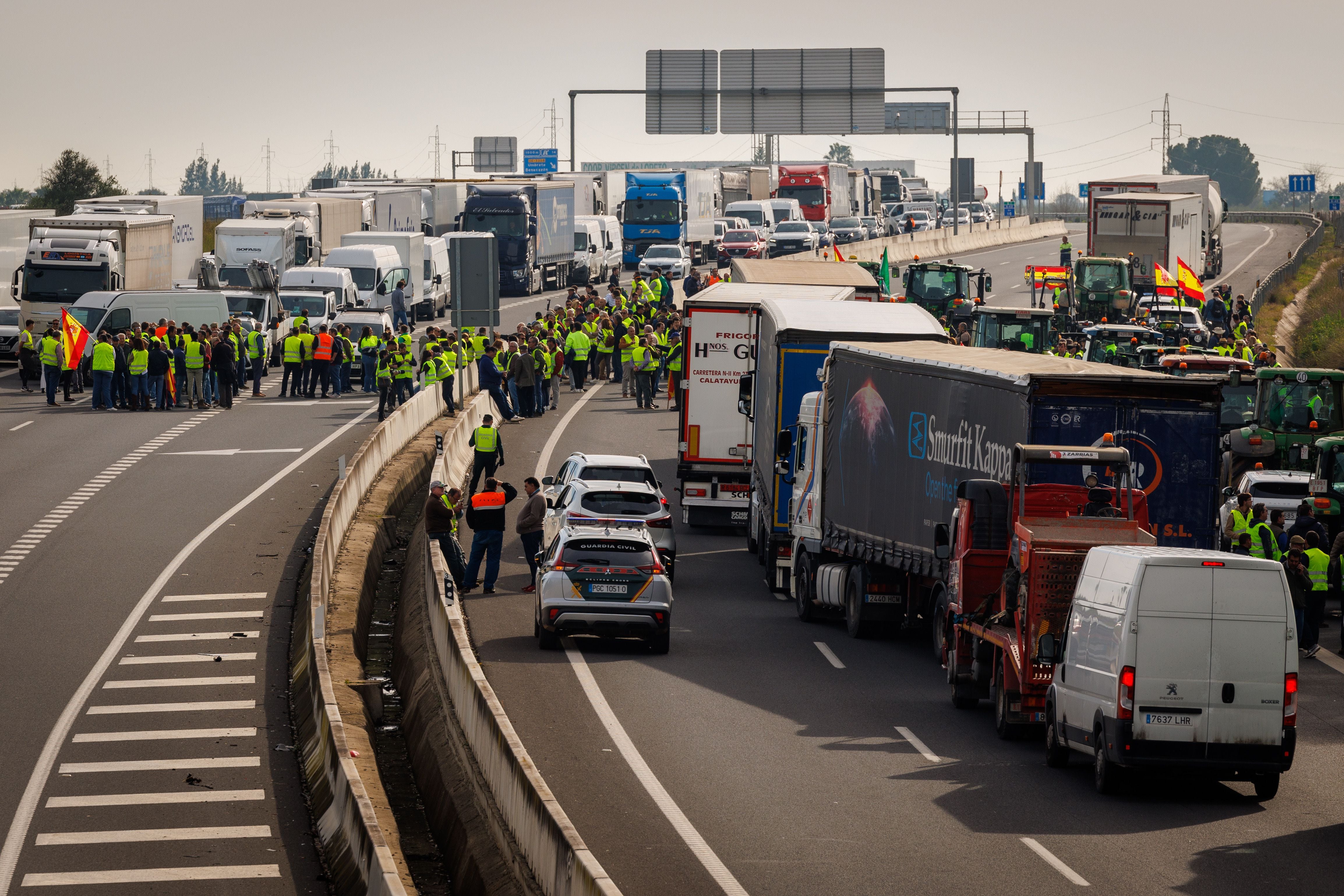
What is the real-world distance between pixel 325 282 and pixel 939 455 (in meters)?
33.2

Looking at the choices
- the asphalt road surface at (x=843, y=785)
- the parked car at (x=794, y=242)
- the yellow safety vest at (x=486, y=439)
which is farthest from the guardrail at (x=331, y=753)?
the parked car at (x=794, y=242)

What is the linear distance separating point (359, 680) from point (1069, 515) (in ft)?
28.1

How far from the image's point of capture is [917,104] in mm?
105125

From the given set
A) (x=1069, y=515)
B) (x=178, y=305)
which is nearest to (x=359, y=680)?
(x=1069, y=515)

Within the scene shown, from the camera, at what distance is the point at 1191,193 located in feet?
208

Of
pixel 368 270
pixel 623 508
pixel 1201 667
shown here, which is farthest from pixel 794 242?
pixel 1201 667

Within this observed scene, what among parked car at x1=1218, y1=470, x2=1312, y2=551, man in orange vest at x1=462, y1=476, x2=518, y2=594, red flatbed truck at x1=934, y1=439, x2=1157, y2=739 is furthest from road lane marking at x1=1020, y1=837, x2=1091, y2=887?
parked car at x1=1218, y1=470, x2=1312, y2=551

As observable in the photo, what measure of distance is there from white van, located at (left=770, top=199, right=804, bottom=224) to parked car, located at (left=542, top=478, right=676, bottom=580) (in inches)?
2469

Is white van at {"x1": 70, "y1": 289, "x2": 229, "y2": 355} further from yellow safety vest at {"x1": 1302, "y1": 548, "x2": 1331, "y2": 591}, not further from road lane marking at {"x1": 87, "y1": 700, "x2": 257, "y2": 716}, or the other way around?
yellow safety vest at {"x1": 1302, "y1": 548, "x2": 1331, "y2": 591}

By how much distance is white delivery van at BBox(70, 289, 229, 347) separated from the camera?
42.8 m

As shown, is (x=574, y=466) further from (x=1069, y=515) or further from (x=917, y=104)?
(x=917, y=104)

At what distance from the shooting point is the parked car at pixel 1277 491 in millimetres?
24438

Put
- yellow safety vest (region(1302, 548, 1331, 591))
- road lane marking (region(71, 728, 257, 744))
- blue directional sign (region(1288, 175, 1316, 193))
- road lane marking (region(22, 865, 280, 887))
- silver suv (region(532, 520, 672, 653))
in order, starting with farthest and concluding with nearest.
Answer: blue directional sign (region(1288, 175, 1316, 193))
yellow safety vest (region(1302, 548, 1331, 591))
silver suv (region(532, 520, 672, 653))
road lane marking (region(71, 728, 257, 744))
road lane marking (region(22, 865, 280, 887))

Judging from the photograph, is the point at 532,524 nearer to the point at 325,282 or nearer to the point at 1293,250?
the point at 325,282
